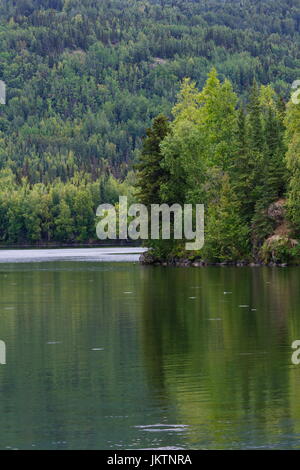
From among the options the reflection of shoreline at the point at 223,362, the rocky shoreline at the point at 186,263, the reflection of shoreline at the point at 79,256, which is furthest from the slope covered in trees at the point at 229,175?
the reflection of shoreline at the point at 223,362

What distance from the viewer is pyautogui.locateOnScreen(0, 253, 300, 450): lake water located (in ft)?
57.8

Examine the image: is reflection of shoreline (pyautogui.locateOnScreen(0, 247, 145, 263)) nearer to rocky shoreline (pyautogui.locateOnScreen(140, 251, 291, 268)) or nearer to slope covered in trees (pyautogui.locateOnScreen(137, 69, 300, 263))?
rocky shoreline (pyautogui.locateOnScreen(140, 251, 291, 268))

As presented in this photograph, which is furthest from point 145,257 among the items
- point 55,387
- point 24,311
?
point 55,387

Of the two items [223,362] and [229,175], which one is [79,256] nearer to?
[229,175]

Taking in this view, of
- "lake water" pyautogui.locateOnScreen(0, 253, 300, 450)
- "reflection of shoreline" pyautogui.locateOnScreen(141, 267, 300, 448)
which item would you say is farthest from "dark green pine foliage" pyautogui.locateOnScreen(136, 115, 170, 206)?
"lake water" pyautogui.locateOnScreen(0, 253, 300, 450)

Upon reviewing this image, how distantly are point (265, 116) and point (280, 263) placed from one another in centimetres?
1604

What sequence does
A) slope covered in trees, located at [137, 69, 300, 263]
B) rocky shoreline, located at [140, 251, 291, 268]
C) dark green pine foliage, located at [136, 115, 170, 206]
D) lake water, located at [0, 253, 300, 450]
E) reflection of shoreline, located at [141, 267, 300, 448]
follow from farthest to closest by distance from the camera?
dark green pine foliage, located at [136, 115, 170, 206], rocky shoreline, located at [140, 251, 291, 268], slope covered in trees, located at [137, 69, 300, 263], reflection of shoreline, located at [141, 267, 300, 448], lake water, located at [0, 253, 300, 450]

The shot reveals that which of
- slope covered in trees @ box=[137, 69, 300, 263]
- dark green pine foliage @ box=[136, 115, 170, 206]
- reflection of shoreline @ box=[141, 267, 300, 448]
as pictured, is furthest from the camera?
dark green pine foliage @ box=[136, 115, 170, 206]

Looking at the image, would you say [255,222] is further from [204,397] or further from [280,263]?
[204,397]

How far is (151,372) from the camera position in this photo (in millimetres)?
23938

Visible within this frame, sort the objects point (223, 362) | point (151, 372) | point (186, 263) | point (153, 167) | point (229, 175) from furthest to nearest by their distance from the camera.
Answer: point (153, 167), point (186, 263), point (229, 175), point (223, 362), point (151, 372)

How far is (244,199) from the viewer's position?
83.1m

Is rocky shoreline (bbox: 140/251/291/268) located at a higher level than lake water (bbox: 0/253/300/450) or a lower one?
higher

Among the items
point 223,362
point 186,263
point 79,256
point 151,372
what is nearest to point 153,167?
point 186,263
